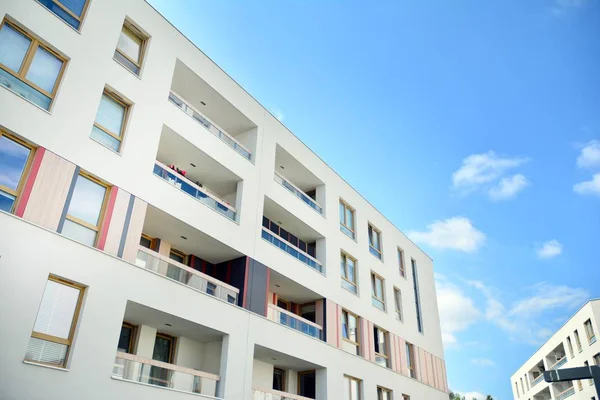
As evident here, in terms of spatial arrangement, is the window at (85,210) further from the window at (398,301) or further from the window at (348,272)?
the window at (398,301)

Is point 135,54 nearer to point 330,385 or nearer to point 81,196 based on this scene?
point 81,196

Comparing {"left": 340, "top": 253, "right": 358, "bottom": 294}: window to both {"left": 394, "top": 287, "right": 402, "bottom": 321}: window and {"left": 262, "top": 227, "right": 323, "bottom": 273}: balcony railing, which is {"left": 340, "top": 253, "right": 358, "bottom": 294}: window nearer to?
{"left": 262, "top": 227, "right": 323, "bottom": 273}: balcony railing

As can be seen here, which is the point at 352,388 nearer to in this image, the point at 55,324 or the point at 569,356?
the point at 55,324

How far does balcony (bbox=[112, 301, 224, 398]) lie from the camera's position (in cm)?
1227

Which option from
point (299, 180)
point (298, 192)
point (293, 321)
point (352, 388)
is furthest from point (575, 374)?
point (299, 180)

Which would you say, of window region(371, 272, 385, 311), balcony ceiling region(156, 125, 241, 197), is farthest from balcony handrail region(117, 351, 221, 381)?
window region(371, 272, 385, 311)

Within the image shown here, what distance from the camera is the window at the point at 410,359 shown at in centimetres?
2536

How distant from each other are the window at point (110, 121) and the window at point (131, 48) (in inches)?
49.1

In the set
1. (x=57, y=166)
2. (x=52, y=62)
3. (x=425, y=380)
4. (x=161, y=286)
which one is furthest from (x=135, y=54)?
(x=425, y=380)

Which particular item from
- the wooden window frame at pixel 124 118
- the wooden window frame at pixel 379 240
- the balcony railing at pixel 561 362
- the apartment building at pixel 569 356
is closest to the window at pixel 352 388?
the wooden window frame at pixel 379 240

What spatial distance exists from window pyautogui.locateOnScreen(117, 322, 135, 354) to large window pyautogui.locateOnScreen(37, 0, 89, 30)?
8579mm

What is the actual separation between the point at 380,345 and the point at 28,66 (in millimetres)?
18726

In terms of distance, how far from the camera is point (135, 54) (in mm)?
15195

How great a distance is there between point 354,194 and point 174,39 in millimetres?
12718
